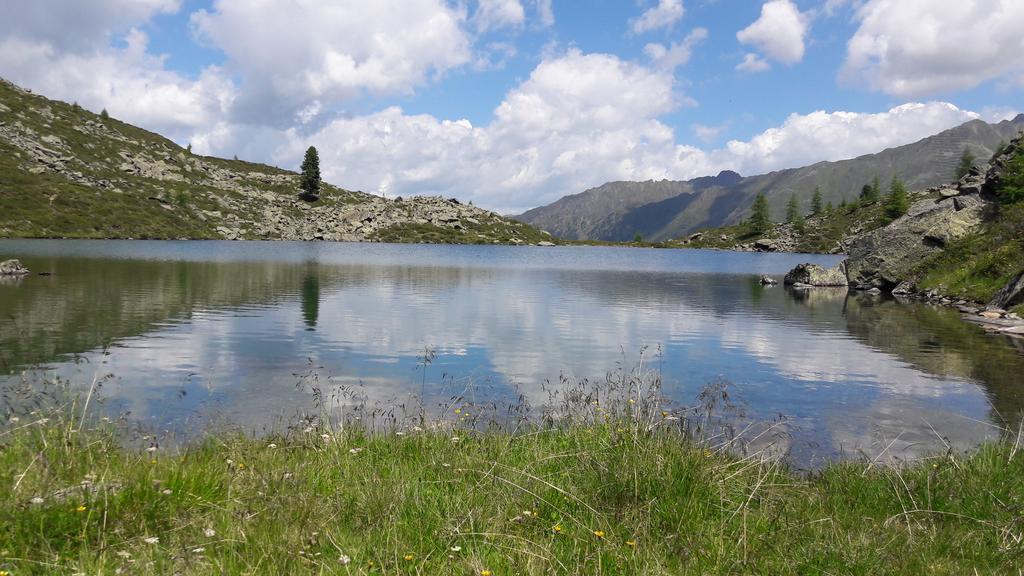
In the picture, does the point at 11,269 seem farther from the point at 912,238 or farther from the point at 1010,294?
the point at 912,238

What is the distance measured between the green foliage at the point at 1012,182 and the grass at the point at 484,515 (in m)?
59.4

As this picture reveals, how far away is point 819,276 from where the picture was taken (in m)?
70.1

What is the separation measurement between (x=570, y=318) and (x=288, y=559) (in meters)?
32.2

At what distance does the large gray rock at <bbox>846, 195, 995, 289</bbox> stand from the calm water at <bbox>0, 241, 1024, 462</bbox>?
12823mm

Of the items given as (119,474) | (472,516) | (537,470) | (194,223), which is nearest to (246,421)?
(119,474)

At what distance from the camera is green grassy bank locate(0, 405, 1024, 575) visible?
573 cm

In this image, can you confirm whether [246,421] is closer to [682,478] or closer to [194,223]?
[682,478]

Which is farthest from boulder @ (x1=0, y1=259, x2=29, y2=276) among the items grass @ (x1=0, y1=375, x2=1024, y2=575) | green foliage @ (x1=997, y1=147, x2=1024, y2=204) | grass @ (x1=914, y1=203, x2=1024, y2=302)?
green foliage @ (x1=997, y1=147, x2=1024, y2=204)

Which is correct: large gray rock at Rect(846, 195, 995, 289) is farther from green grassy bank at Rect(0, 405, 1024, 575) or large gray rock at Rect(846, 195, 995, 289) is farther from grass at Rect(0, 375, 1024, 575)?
green grassy bank at Rect(0, 405, 1024, 575)

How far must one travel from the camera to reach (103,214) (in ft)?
504

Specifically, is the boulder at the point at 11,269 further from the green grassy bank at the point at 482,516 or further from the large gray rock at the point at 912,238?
the large gray rock at the point at 912,238

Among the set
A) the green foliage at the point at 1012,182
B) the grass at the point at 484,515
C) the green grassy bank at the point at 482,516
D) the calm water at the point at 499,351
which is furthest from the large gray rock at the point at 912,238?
the green grassy bank at the point at 482,516

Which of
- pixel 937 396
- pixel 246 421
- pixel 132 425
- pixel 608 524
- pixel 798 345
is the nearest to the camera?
pixel 608 524

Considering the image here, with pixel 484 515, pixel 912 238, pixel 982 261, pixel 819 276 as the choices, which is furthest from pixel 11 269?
pixel 912 238
